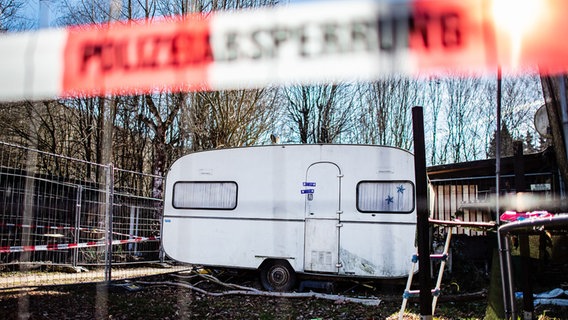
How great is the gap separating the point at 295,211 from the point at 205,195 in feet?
4.38

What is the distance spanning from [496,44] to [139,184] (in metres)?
8.40

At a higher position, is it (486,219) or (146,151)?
(146,151)

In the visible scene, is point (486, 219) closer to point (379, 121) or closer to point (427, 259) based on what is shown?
point (379, 121)

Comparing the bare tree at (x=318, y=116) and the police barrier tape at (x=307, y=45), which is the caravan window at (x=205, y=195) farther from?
the police barrier tape at (x=307, y=45)

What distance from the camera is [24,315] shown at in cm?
373

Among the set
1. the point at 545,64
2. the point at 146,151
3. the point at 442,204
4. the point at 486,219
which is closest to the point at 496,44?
the point at 545,64

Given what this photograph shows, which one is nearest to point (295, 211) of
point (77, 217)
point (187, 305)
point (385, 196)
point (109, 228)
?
point (385, 196)

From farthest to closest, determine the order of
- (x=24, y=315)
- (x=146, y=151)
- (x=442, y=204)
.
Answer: (x=146, y=151) → (x=442, y=204) → (x=24, y=315)

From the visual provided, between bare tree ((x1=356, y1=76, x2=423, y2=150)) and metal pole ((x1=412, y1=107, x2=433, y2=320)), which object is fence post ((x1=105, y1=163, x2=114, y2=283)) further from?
metal pole ((x1=412, y1=107, x2=433, y2=320))

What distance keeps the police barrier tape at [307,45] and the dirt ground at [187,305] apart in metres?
2.88

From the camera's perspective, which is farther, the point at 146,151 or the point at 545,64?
the point at 146,151

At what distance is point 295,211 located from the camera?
5.59m

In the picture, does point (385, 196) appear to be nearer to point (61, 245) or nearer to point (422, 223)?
point (422, 223)

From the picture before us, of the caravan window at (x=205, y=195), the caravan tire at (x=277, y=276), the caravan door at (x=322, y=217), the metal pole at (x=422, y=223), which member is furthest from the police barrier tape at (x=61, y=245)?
the metal pole at (x=422, y=223)
